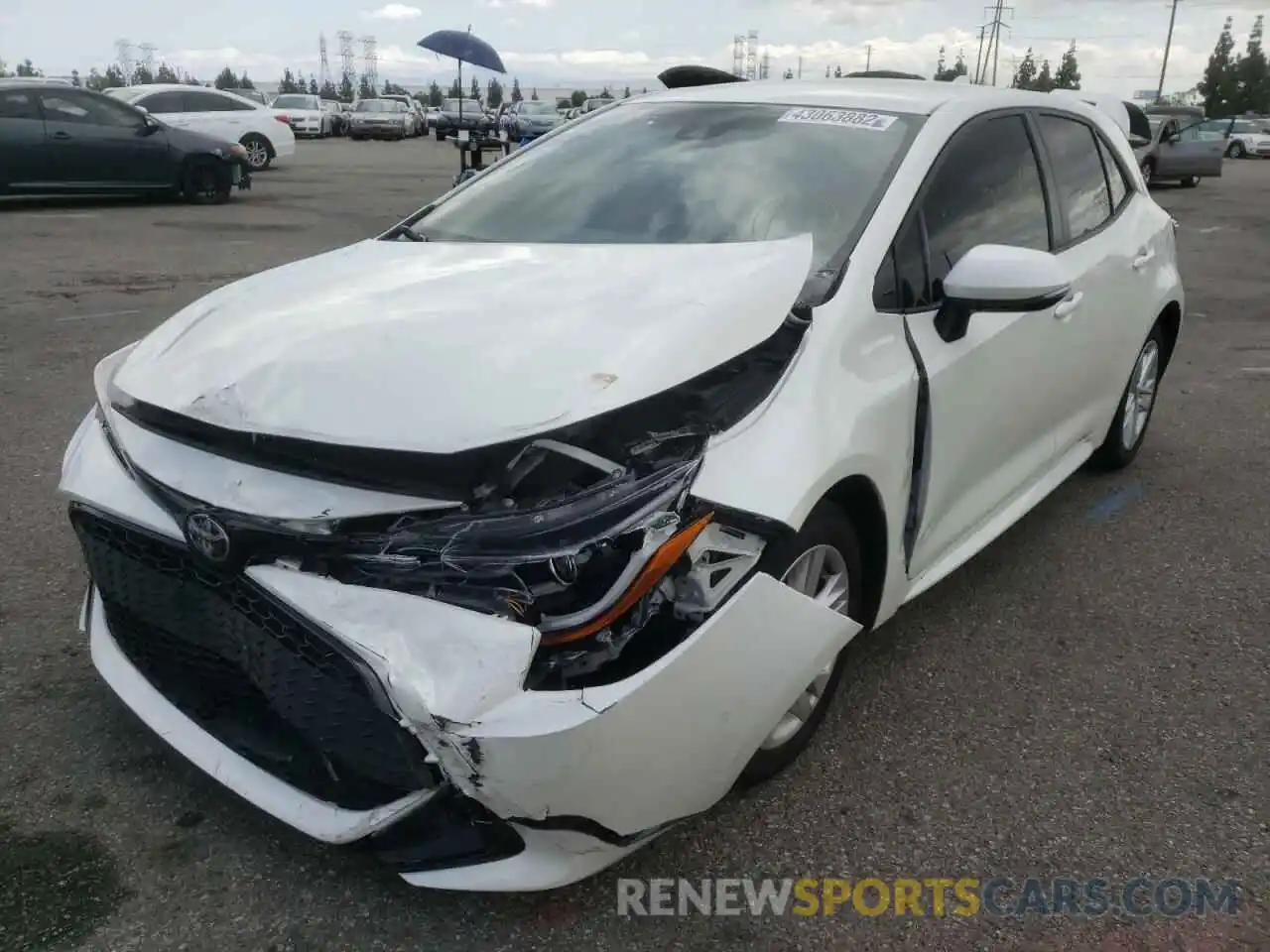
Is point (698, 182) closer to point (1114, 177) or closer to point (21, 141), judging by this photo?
point (1114, 177)

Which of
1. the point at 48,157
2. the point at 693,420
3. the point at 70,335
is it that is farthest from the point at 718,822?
the point at 48,157

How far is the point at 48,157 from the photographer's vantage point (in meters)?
13.1

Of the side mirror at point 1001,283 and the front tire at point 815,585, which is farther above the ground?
the side mirror at point 1001,283

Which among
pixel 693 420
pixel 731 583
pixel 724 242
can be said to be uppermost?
pixel 724 242

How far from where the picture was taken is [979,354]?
10.0ft

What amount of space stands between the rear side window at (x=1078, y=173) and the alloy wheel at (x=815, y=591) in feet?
6.24

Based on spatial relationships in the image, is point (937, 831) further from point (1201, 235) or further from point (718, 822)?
point (1201, 235)

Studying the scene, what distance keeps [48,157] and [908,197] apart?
13.1m

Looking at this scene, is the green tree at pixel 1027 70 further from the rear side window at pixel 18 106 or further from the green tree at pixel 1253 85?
the rear side window at pixel 18 106

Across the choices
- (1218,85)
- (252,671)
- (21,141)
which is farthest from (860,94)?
(1218,85)

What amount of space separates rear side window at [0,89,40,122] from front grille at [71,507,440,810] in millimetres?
12665

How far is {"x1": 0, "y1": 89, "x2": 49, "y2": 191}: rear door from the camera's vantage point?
12727 mm

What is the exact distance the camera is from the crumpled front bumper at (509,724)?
1.89m

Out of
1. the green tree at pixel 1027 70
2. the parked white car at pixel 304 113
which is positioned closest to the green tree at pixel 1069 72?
the green tree at pixel 1027 70
